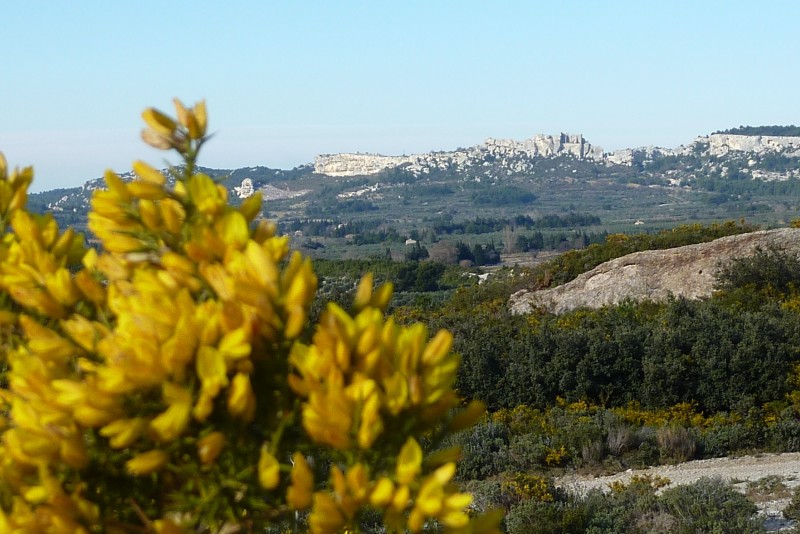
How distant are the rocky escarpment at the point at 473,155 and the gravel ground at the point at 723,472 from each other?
16482cm

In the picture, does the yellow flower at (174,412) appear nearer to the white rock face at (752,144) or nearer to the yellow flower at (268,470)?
the yellow flower at (268,470)

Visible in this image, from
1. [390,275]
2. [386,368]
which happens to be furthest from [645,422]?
[390,275]

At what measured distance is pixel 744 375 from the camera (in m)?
10.2

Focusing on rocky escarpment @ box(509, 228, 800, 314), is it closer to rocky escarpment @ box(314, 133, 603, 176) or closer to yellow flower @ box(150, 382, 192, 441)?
yellow flower @ box(150, 382, 192, 441)

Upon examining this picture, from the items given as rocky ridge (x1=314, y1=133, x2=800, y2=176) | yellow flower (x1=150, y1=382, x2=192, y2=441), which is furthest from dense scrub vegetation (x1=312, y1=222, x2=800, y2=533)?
rocky ridge (x1=314, y1=133, x2=800, y2=176)

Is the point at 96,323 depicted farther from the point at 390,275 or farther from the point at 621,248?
the point at 390,275

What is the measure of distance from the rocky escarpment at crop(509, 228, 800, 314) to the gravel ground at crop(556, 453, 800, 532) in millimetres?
7606

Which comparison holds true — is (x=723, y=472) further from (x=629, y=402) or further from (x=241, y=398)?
(x=241, y=398)

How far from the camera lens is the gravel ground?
7.58 m

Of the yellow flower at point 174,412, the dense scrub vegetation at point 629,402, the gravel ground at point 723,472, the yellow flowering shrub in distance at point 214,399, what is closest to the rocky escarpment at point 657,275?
the dense scrub vegetation at point 629,402

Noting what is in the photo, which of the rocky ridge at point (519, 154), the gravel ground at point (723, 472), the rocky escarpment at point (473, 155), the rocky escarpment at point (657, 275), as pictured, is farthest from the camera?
the rocky escarpment at point (473, 155)

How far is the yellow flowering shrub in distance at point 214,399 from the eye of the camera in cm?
107

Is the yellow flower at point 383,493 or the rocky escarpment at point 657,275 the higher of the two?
the yellow flower at point 383,493

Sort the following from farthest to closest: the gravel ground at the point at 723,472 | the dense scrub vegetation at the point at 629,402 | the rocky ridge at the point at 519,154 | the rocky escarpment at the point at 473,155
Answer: the rocky escarpment at the point at 473,155 < the rocky ridge at the point at 519,154 < the gravel ground at the point at 723,472 < the dense scrub vegetation at the point at 629,402
